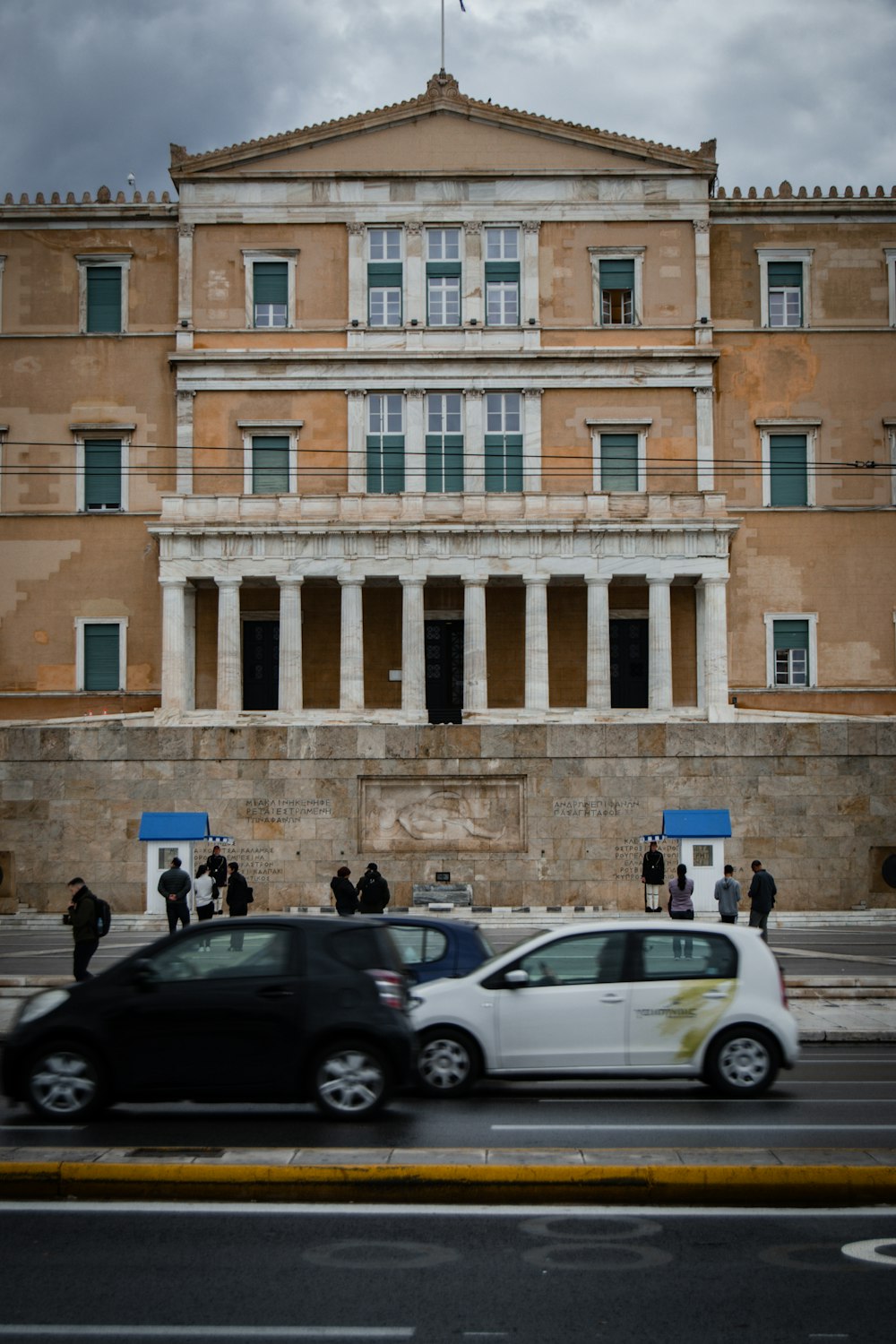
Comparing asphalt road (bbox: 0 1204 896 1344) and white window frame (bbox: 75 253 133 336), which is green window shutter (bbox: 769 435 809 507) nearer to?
white window frame (bbox: 75 253 133 336)

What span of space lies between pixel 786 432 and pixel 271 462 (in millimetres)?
16493

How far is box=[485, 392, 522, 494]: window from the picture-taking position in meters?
51.4

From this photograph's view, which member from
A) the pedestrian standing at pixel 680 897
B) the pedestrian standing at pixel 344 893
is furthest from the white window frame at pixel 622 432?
the pedestrian standing at pixel 344 893

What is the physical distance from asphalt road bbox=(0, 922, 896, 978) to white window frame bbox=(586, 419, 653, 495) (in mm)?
19534

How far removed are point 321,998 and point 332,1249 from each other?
12.5ft

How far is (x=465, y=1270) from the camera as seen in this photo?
349 inches

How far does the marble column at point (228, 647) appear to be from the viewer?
153 feet

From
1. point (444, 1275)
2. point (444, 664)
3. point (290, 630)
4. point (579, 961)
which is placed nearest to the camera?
point (444, 1275)

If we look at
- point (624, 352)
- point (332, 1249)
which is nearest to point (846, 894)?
point (624, 352)

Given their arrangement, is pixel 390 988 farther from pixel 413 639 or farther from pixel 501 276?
pixel 501 276

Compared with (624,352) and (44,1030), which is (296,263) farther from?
(44,1030)

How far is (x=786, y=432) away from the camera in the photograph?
5306 cm

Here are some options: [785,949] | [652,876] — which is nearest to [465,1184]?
[785,949]

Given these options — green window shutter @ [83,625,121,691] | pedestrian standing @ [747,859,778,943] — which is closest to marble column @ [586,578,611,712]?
green window shutter @ [83,625,121,691]
